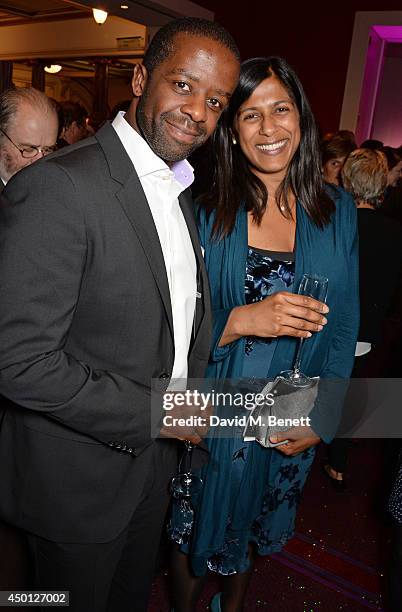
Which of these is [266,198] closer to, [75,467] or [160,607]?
[75,467]

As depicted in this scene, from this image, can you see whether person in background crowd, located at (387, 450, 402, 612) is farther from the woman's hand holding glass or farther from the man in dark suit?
the man in dark suit

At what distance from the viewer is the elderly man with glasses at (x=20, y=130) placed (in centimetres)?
249

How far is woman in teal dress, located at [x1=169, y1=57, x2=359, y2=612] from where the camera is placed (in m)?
1.67

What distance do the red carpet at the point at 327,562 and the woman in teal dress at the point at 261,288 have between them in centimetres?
40

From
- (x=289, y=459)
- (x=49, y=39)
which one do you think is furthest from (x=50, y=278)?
(x=49, y=39)

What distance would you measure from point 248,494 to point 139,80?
128cm

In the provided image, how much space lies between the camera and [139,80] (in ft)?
4.36

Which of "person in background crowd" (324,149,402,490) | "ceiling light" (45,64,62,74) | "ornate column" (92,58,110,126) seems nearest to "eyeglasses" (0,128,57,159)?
"person in background crowd" (324,149,402,490)

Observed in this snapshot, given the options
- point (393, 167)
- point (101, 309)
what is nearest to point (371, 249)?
point (101, 309)

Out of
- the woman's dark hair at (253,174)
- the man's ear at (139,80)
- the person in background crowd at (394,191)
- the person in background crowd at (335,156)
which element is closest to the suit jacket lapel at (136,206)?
the man's ear at (139,80)

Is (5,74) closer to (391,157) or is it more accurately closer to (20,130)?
(391,157)

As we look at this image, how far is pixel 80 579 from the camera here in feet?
4.38

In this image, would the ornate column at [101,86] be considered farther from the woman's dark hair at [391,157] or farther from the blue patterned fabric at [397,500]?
the blue patterned fabric at [397,500]

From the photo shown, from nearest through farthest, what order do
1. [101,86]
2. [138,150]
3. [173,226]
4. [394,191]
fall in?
[138,150] < [173,226] < [394,191] < [101,86]
